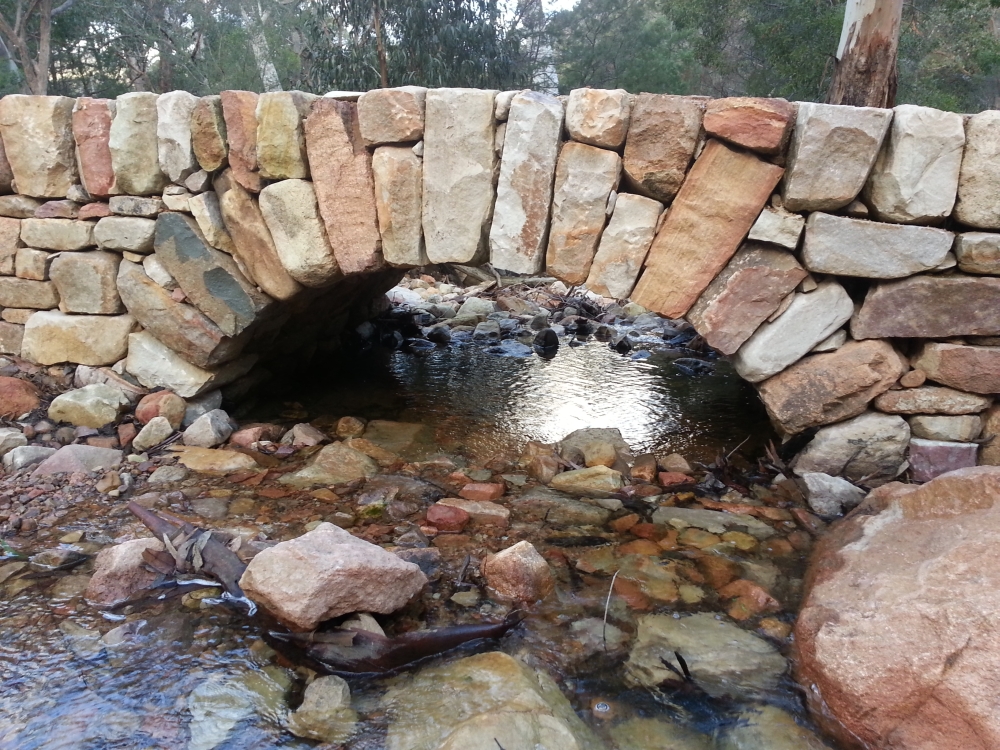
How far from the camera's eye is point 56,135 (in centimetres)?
382

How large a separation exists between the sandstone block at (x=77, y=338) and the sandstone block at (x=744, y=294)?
9.76 feet

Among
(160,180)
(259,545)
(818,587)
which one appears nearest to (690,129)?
(818,587)

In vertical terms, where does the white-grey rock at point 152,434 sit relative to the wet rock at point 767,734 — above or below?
above

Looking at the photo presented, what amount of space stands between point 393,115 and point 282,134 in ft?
1.76

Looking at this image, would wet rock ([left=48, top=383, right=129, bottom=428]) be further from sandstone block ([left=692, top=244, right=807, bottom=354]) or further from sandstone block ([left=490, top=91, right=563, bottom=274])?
sandstone block ([left=692, top=244, right=807, bottom=354])

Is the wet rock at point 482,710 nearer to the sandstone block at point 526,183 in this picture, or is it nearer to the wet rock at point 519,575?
the wet rock at point 519,575

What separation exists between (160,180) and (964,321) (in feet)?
12.2

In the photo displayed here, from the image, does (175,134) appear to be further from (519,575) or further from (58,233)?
(519,575)

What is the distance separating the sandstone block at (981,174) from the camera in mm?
2824

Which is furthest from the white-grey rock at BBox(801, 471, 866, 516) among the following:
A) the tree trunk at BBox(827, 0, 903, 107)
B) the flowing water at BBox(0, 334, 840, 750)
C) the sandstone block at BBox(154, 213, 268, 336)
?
the tree trunk at BBox(827, 0, 903, 107)

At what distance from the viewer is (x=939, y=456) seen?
3.13 meters

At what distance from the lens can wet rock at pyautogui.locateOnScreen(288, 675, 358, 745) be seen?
6.39 ft

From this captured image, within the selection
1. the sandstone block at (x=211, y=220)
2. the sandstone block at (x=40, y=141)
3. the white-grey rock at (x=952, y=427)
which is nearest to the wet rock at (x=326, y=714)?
the sandstone block at (x=211, y=220)

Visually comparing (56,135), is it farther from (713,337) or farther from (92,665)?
(713,337)
